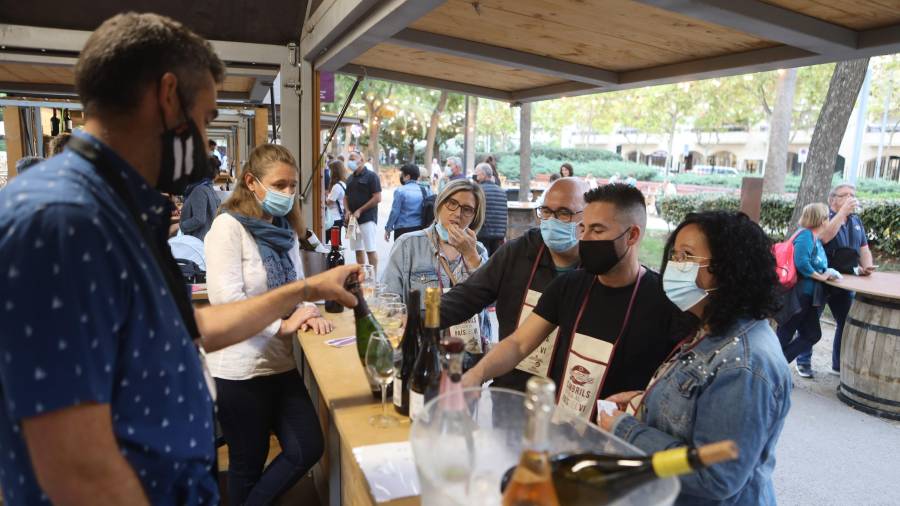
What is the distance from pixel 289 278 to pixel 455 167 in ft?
27.1

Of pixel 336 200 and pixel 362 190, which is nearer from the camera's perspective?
pixel 362 190

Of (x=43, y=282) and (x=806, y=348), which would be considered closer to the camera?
(x=43, y=282)

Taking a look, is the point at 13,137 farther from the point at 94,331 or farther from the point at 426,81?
the point at 94,331

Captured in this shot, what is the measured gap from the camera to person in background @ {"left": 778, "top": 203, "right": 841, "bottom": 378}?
19.3 feet

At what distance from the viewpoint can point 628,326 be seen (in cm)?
222

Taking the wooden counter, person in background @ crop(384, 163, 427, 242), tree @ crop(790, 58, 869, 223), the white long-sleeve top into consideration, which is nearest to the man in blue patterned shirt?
the wooden counter

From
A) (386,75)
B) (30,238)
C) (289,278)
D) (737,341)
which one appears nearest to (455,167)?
(386,75)

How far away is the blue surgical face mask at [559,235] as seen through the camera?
2822mm

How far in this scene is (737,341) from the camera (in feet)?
5.53

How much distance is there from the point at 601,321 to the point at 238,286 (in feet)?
5.32

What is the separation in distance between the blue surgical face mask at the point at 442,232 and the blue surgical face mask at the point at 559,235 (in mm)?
837

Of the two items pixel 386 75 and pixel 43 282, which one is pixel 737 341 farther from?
pixel 386 75

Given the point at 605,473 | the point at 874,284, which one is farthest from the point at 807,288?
the point at 605,473

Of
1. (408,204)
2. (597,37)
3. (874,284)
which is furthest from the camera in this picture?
(408,204)
